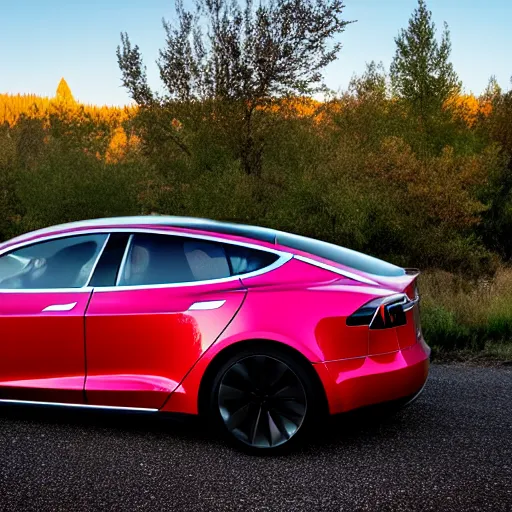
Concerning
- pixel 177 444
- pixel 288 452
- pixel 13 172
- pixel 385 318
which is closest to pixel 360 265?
pixel 385 318

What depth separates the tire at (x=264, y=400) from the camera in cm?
409

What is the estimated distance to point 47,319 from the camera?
14.5ft

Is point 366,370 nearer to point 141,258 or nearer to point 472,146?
point 141,258

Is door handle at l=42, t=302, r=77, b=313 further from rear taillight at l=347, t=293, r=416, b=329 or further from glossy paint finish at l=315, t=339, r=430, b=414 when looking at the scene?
rear taillight at l=347, t=293, r=416, b=329

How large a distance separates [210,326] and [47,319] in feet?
3.33

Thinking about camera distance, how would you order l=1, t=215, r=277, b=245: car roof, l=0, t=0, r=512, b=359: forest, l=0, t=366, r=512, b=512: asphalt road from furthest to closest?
1. l=0, t=0, r=512, b=359: forest
2. l=1, t=215, r=277, b=245: car roof
3. l=0, t=366, r=512, b=512: asphalt road

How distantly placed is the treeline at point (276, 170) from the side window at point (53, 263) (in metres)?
16.0

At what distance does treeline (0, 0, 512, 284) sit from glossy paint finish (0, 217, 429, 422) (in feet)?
52.9

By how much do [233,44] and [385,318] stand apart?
2159 centimetres

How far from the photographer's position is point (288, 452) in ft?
13.8

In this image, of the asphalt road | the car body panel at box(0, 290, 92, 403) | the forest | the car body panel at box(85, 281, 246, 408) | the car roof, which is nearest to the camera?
the asphalt road

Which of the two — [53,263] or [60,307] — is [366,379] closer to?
[60,307]

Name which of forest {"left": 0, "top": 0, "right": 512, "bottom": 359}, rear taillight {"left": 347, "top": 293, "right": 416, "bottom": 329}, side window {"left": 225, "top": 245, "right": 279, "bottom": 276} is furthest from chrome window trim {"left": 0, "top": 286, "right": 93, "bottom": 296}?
forest {"left": 0, "top": 0, "right": 512, "bottom": 359}

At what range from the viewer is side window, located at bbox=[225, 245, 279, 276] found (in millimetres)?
4320
